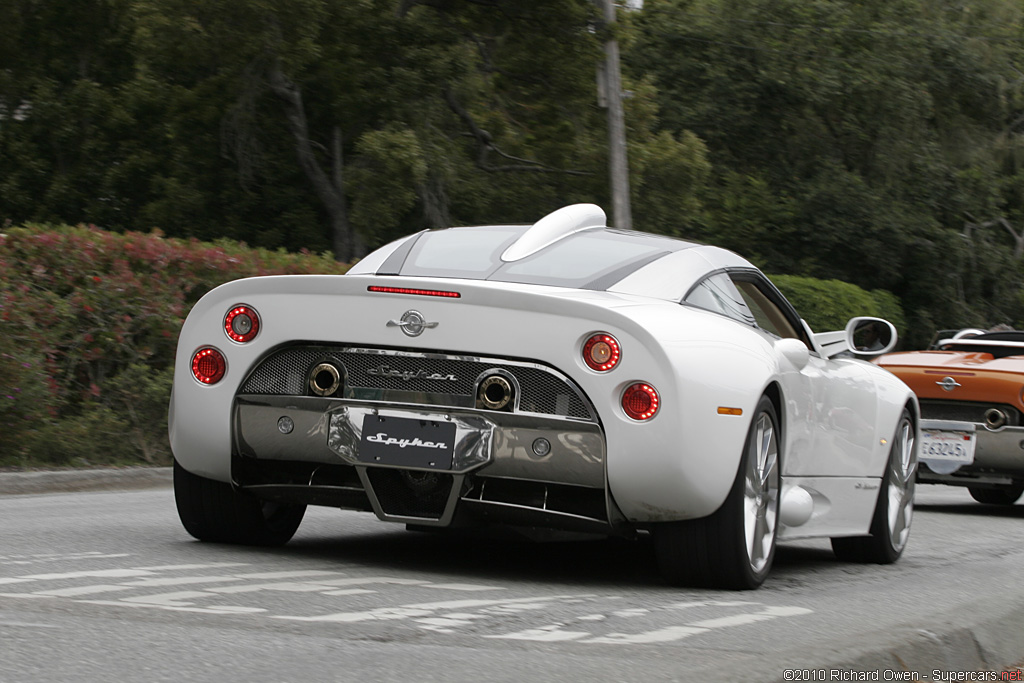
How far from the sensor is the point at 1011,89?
4062cm

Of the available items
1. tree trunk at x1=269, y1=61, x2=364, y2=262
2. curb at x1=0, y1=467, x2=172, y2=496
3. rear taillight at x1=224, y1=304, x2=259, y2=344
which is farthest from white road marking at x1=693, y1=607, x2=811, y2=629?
tree trunk at x1=269, y1=61, x2=364, y2=262

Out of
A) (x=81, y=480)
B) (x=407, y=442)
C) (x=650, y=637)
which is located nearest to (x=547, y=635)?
(x=650, y=637)

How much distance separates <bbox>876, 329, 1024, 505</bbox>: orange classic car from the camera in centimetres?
1099

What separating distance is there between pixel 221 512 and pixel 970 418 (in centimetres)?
679

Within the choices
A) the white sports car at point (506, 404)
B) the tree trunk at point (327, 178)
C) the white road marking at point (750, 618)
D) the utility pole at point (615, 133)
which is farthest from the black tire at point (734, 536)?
the tree trunk at point (327, 178)

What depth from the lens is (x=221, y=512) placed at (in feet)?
20.5

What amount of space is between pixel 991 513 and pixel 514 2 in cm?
1498

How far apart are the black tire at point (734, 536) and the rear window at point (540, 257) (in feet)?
2.75

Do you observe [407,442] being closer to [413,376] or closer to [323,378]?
[413,376]

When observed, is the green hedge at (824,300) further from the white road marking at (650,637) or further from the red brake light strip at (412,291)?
the white road marking at (650,637)

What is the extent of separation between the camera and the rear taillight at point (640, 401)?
5398mm

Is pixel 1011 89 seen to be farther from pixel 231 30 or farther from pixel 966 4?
pixel 231 30

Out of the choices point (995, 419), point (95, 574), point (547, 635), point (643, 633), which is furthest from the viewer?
point (995, 419)

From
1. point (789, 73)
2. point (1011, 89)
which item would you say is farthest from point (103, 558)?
point (1011, 89)
